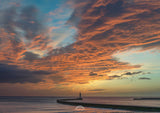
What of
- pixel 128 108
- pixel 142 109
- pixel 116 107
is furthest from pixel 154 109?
pixel 116 107

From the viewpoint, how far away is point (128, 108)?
54625 millimetres

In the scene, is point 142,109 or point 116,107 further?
point 116,107

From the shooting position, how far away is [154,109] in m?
47.6

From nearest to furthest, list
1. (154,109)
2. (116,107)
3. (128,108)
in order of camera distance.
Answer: (154,109), (128,108), (116,107)

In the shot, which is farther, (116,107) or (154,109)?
(116,107)

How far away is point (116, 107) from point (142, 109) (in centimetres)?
1130

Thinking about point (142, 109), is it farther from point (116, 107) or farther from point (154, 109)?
point (116, 107)

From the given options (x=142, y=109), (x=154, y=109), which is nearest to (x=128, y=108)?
(x=142, y=109)

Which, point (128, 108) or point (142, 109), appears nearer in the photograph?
point (142, 109)

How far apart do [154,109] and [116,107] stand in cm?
1485

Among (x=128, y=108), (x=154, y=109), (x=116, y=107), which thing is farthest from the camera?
(x=116, y=107)

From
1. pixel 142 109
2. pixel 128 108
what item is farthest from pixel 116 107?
pixel 142 109

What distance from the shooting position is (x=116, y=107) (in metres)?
59.9

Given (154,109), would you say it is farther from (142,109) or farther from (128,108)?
(128,108)
